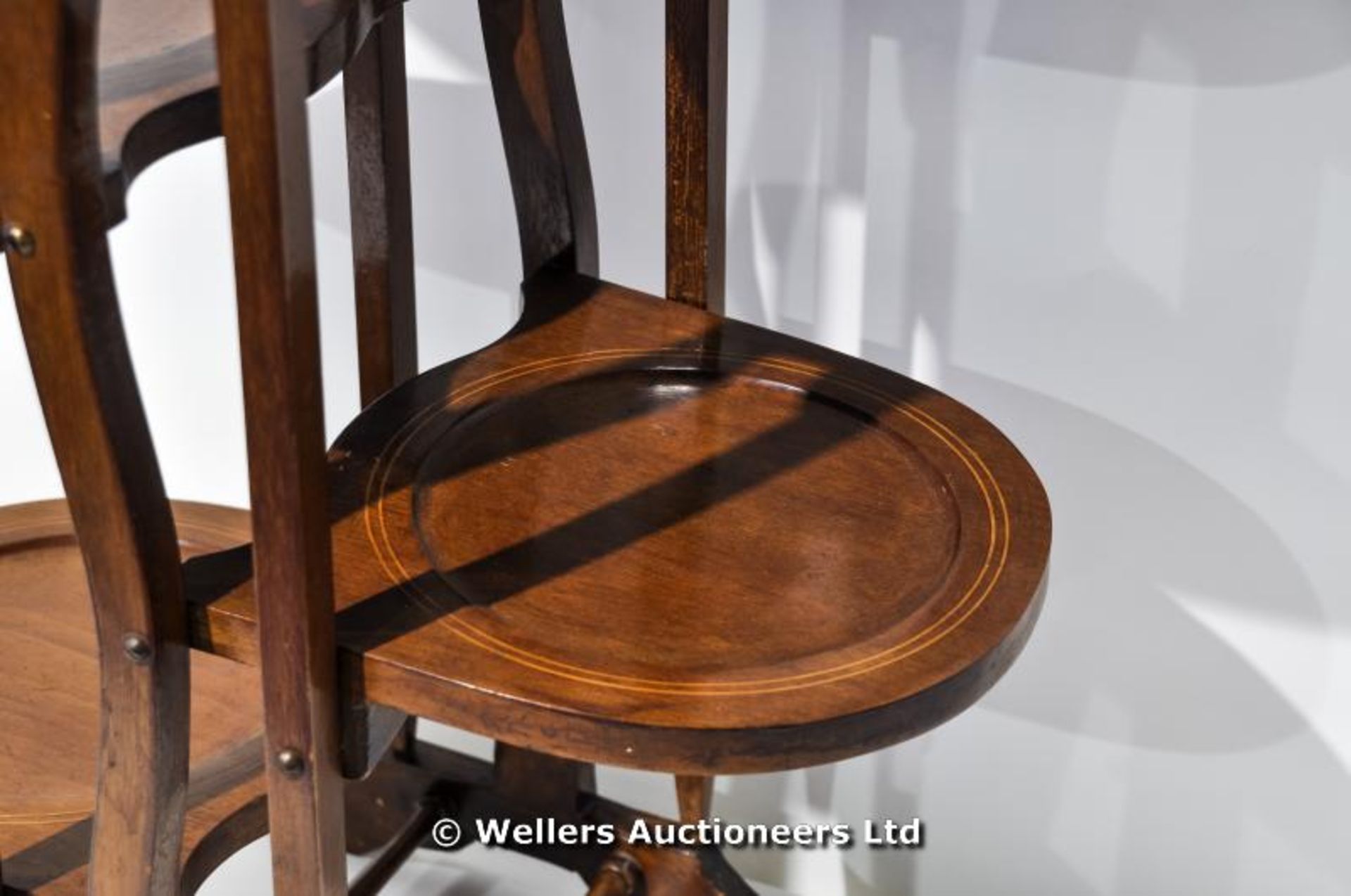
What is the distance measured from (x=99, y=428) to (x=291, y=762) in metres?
0.17

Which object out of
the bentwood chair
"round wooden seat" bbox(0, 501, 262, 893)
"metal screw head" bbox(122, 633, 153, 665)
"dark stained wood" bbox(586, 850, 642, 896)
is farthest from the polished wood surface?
"dark stained wood" bbox(586, 850, 642, 896)

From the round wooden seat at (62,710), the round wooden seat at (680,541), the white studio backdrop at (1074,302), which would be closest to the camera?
the round wooden seat at (680,541)

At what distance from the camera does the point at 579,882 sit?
157cm

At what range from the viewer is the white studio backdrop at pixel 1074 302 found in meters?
1.19

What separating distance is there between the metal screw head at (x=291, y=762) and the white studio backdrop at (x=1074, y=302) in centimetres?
60

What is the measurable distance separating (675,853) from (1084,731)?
0.33 meters

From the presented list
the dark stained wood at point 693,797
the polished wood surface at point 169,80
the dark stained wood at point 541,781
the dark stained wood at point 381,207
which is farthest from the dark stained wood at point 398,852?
the polished wood surface at point 169,80

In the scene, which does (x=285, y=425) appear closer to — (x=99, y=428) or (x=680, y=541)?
(x=99, y=428)

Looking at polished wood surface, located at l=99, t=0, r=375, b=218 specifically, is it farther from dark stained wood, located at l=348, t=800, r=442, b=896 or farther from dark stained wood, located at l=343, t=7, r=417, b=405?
dark stained wood, located at l=348, t=800, r=442, b=896

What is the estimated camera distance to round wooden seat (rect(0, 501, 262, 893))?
1066 mm

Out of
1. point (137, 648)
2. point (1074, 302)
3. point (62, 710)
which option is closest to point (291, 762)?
point (137, 648)

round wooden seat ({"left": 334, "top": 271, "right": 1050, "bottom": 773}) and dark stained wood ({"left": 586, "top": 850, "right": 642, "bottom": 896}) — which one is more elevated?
round wooden seat ({"left": 334, "top": 271, "right": 1050, "bottom": 773})

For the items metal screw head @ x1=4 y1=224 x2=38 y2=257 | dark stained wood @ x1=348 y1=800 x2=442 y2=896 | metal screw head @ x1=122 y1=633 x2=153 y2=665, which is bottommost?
dark stained wood @ x1=348 y1=800 x2=442 y2=896

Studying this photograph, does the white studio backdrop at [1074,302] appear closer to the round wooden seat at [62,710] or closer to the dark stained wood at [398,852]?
the dark stained wood at [398,852]
